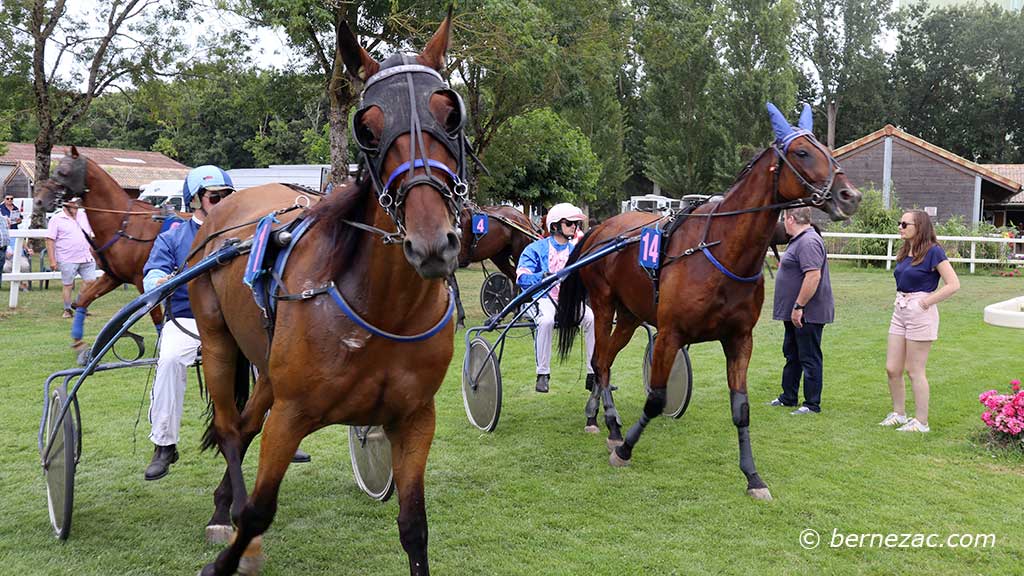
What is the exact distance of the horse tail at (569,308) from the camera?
289 inches

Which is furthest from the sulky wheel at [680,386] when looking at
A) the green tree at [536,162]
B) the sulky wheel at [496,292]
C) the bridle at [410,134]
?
the green tree at [536,162]

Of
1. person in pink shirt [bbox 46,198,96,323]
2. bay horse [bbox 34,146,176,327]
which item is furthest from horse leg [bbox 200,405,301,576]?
person in pink shirt [bbox 46,198,96,323]

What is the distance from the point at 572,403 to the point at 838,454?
253 cm

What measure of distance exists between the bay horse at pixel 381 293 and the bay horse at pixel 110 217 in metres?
6.03

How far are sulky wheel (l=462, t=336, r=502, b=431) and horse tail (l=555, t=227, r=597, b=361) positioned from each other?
87cm

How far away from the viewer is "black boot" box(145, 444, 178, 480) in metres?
4.63

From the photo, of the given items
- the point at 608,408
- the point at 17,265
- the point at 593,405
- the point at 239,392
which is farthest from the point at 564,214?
the point at 17,265

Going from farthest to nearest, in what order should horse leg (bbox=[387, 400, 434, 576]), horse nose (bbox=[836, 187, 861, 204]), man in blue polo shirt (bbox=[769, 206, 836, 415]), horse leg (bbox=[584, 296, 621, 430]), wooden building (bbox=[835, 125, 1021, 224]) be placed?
wooden building (bbox=[835, 125, 1021, 224]), man in blue polo shirt (bbox=[769, 206, 836, 415]), horse leg (bbox=[584, 296, 621, 430]), horse nose (bbox=[836, 187, 861, 204]), horse leg (bbox=[387, 400, 434, 576])

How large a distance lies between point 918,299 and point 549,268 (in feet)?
9.86

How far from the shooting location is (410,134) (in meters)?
2.50

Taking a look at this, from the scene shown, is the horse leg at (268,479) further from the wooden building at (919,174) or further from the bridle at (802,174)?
the wooden building at (919,174)

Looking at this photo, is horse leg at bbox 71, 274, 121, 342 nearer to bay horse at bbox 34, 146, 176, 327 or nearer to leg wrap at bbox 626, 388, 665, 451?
bay horse at bbox 34, 146, 176, 327

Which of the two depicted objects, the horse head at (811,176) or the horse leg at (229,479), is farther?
the horse head at (811,176)

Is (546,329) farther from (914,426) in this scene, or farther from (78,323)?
(78,323)
